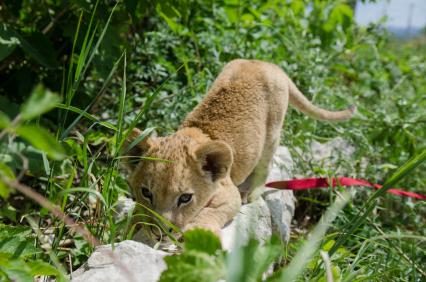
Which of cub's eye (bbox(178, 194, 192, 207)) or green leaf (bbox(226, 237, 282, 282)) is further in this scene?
cub's eye (bbox(178, 194, 192, 207))

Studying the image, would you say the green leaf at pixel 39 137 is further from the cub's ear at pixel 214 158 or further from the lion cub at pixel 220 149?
the cub's ear at pixel 214 158

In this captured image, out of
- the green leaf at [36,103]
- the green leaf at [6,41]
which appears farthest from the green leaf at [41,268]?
the green leaf at [6,41]

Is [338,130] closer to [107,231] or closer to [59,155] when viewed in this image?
[107,231]

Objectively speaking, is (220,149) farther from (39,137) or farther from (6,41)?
(39,137)

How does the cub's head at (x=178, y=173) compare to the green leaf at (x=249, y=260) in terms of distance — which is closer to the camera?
the green leaf at (x=249, y=260)

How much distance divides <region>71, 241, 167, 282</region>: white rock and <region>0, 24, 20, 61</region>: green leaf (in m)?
1.95

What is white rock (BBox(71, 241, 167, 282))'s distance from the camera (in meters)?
2.48

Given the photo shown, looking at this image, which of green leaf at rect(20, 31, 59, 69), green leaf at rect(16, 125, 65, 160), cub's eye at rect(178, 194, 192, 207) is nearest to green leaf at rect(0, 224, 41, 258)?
green leaf at rect(16, 125, 65, 160)

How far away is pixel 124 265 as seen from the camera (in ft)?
8.13

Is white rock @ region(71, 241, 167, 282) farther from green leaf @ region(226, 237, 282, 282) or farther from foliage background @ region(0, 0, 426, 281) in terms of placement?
green leaf @ region(226, 237, 282, 282)

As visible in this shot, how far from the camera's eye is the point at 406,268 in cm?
333

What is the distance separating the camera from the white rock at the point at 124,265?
248 centimetres

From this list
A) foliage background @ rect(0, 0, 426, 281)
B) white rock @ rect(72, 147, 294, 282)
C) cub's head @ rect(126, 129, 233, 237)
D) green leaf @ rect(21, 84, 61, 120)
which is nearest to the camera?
green leaf @ rect(21, 84, 61, 120)

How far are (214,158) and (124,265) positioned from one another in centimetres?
159
